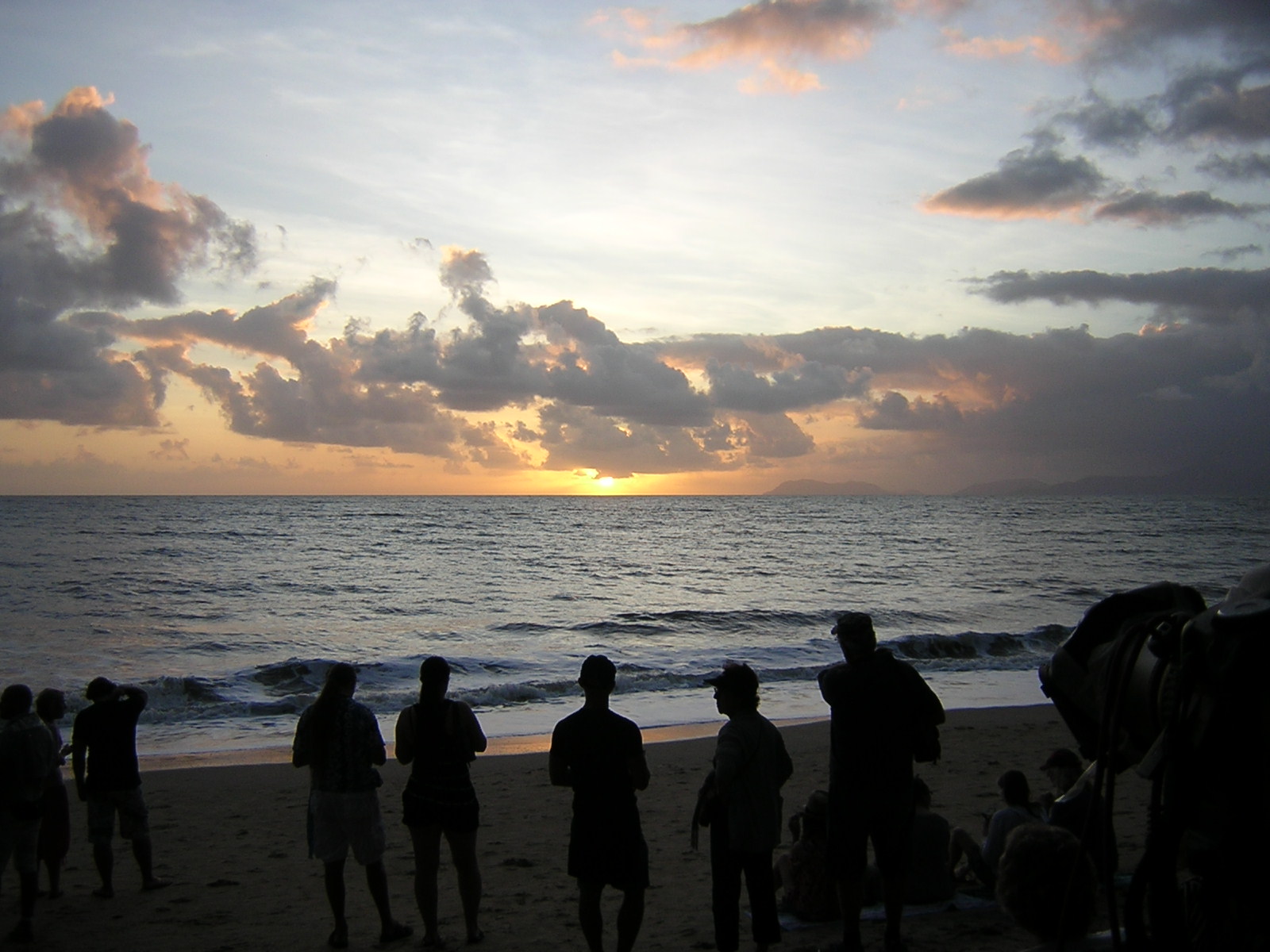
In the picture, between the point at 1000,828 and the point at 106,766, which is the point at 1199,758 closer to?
the point at 1000,828

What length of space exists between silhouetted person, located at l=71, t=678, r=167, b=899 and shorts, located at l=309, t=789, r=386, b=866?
1882mm

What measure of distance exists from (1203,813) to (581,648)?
76.7 feet

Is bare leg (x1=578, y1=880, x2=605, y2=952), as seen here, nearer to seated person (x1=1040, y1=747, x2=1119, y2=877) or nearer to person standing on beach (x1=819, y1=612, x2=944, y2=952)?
person standing on beach (x1=819, y1=612, x2=944, y2=952)

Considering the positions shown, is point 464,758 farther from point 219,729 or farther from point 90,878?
point 219,729

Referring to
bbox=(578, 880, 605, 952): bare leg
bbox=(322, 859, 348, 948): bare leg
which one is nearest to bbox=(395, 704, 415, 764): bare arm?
bbox=(322, 859, 348, 948): bare leg

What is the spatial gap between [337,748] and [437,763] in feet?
2.21

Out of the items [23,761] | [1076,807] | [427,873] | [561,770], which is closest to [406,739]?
[427,873]

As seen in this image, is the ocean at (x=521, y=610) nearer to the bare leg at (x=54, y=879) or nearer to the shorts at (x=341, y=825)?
the bare leg at (x=54, y=879)

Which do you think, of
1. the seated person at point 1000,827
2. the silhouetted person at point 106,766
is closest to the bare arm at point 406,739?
the silhouetted person at point 106,766

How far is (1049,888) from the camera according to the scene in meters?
2.14

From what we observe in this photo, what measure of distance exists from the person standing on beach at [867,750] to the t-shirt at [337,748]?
9.09 feet

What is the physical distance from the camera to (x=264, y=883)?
732cm

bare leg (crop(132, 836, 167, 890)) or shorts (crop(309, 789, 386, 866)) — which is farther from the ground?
shorts (crop(309, 789, 386, 866))

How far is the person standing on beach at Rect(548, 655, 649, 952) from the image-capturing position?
15.7ft
